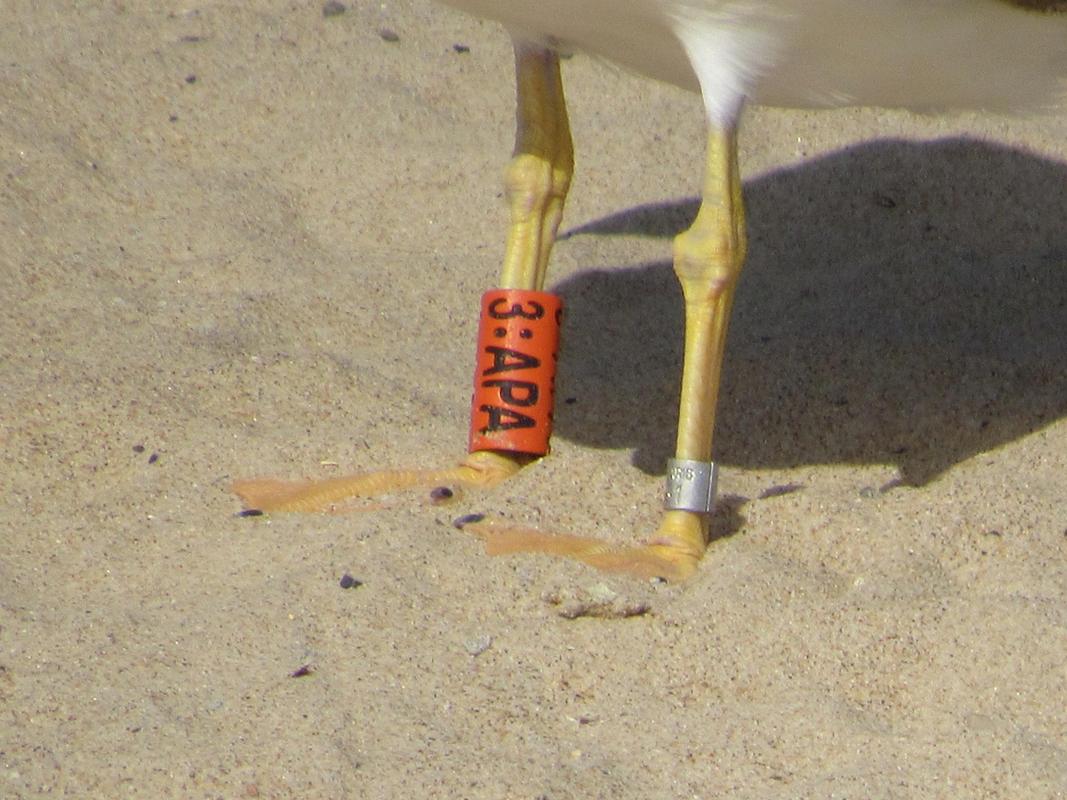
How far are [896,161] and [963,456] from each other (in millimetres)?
1850

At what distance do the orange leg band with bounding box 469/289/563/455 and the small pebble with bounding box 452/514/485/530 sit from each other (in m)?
0.28

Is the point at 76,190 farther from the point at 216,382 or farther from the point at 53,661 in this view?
the point at 53,661

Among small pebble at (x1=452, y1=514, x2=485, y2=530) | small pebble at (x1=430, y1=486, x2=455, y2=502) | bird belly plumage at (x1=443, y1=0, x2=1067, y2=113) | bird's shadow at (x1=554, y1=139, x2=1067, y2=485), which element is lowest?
bird's shadow at (x1=554, y1=139, x2=1067, y2=485)

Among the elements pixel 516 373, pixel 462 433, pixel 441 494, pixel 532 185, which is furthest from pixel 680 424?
pixel 532 185

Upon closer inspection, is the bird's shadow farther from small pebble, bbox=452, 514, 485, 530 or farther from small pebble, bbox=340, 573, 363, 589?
small pebble, bbox=340, 573, 363, 589

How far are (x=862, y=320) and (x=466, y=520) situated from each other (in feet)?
5.27

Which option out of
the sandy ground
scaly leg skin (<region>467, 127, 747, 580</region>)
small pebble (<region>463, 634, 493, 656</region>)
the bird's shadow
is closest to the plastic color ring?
scaly leg skin (<region>467, 127, 747, 580</region>)

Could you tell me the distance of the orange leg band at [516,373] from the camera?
377cm

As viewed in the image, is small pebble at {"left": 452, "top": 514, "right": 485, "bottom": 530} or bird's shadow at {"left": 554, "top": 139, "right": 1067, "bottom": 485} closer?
small pebble at {"left": 452, "top": 514, "right": 485, "bottom": 530}

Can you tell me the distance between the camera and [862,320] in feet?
14.9

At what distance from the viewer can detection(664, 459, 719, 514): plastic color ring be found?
3455 mm

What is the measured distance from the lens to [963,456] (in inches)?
152

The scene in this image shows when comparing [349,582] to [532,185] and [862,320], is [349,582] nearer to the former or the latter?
[532,185]

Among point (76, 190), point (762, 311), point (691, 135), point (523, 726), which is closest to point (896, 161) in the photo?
point (691, 135)
